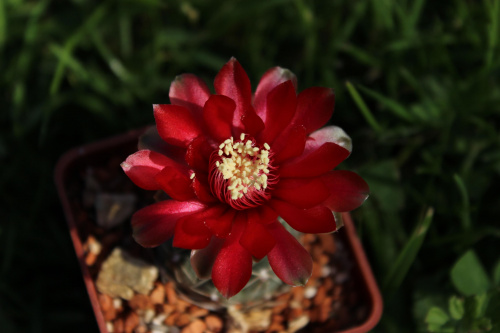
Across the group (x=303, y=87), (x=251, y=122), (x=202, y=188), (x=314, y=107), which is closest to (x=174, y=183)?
(x=202, y=188)

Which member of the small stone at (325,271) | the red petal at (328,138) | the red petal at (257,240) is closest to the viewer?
the red petal at (257,240)

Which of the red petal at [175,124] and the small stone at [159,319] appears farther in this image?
the small stone at [159,319]

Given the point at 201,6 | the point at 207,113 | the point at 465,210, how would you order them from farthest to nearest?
1. the point at 201,6
2. the point at 465,210
3. the point at 207,113

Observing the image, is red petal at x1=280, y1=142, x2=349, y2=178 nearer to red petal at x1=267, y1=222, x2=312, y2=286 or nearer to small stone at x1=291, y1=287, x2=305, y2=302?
red petal at x1=267, y1=222, x2=312, y2=286

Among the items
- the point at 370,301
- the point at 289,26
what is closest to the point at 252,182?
the point at 370,301

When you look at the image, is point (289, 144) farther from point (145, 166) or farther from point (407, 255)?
point (407, 255)

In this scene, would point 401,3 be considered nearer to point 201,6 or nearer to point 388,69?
point 388,69

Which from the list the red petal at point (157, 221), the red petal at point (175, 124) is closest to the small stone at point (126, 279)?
the red petal at point (157, 221)

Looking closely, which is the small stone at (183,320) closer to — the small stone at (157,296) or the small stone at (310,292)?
the small stone at (157,296)

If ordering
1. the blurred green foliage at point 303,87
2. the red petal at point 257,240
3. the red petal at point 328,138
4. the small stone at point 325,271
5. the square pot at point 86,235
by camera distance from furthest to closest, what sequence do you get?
the blurred green foliage at point 303,87 → the small stone at point 325,271 → the square pot at point 86,235 → the red petal at point 328,138 → the red petal at point 257,240
